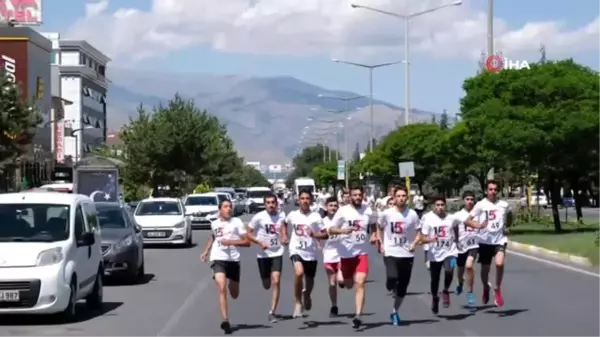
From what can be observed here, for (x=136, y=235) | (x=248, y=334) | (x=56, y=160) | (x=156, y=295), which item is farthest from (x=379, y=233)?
(x=56, y=160)

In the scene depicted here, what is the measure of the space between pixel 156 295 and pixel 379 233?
5.81 metres

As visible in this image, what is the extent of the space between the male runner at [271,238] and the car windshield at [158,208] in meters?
21.7

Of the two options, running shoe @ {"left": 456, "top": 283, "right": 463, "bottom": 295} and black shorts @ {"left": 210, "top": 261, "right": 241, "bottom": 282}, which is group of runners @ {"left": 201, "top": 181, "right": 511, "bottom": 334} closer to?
black shorts @ {"left": 210, "top": 261, "right": 241, "bottom": 282}

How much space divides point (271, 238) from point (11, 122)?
134 ft

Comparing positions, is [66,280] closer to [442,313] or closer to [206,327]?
[206,327]

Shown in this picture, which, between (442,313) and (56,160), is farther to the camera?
(56,160)

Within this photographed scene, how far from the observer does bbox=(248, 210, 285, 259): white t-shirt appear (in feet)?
50.6

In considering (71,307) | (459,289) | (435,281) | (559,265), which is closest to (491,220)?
(435,281)

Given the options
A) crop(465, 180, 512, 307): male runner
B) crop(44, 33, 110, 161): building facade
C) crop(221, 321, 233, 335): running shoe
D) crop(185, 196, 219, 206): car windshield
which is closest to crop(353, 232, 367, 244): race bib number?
crop(221, 321, 233, 335): running shoe

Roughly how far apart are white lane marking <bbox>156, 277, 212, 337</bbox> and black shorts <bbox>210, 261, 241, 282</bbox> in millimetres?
994

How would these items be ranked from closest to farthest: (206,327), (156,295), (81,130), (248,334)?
(248,334) < (206,327) < (156,295) < (81,130)

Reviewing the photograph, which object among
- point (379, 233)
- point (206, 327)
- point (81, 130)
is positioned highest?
point (81, 130)

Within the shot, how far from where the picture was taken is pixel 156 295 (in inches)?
811

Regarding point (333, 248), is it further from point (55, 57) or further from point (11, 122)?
point (55, 57)
